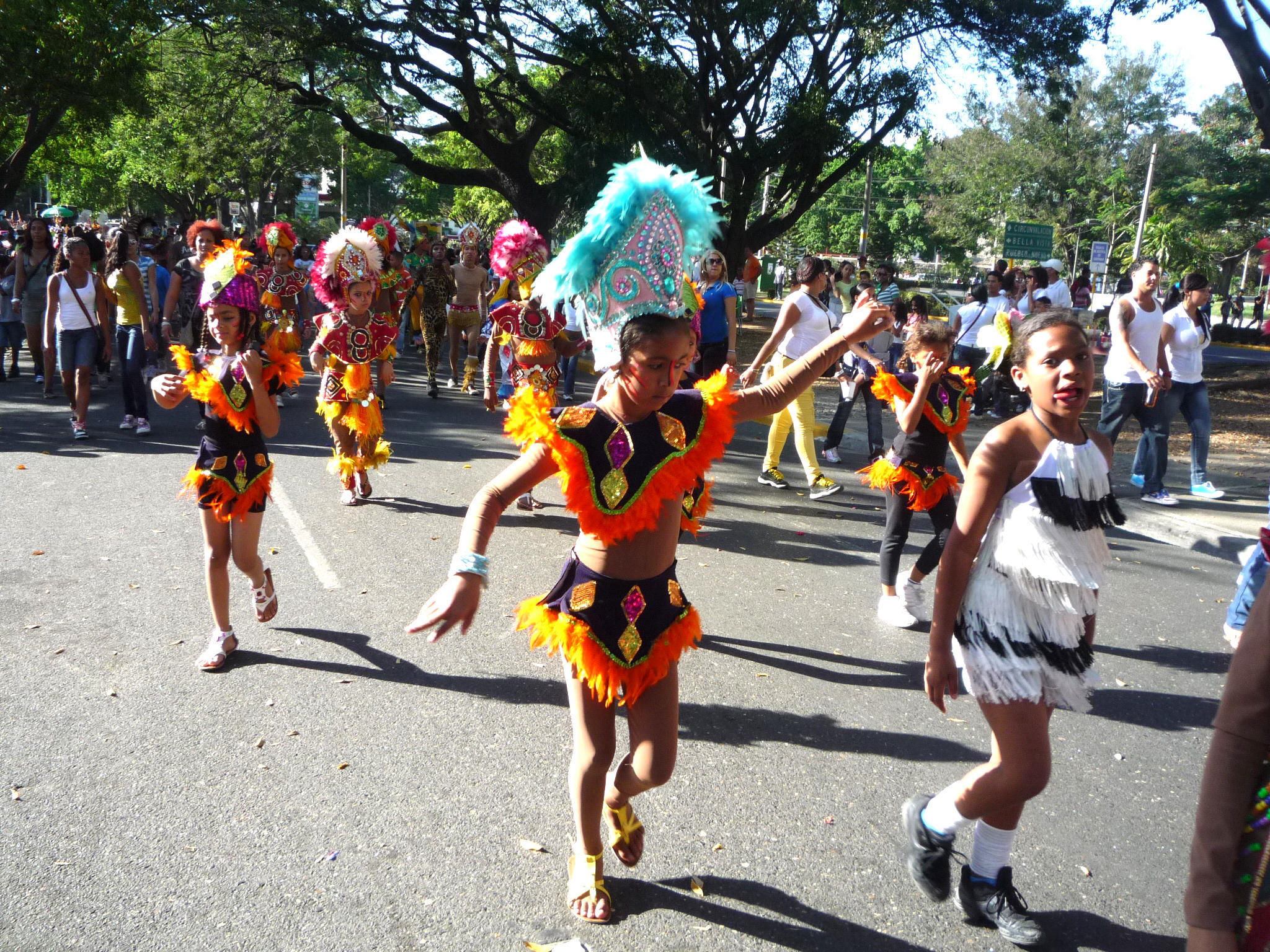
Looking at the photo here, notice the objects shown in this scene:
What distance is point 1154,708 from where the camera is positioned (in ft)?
15.1

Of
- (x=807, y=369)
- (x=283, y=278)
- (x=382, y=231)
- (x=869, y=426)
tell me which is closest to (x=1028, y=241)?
(x=869, y=426)

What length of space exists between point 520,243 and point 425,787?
222 inches

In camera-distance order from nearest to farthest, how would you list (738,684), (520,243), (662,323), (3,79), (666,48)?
(662,323)
(738,684)
(520,243)
(3,79)
(666,48)

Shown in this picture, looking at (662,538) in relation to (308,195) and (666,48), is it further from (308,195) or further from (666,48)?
→ (308,195)

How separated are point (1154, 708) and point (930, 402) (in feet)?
6.09

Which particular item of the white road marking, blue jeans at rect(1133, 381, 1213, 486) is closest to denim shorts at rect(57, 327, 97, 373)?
the white road marking

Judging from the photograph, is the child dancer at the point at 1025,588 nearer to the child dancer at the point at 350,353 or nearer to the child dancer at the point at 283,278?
the child dancer at the point at 350,353

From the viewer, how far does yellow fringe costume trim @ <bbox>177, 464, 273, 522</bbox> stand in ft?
14.6

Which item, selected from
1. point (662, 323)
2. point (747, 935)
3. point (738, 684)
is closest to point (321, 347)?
point (738, 684)

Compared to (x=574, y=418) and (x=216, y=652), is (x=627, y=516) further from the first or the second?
(x=216, y=652)

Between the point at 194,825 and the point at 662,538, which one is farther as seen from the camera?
the point at 194,825

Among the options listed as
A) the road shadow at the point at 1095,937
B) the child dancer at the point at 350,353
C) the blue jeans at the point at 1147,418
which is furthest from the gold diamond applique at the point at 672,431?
the blue jeans at the point at 1147,418

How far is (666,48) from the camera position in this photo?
19219 millimetres

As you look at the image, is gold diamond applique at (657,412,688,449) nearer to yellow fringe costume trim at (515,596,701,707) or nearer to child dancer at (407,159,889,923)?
child dancer at (407,159,889,923)
